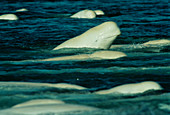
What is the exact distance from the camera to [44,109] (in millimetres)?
7578

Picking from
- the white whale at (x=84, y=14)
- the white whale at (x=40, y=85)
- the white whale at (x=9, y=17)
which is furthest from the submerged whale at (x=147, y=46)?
the white whale at (x=9, y=17)

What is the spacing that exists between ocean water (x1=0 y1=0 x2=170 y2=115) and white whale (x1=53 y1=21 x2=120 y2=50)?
1.53 ft

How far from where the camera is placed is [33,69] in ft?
40.1

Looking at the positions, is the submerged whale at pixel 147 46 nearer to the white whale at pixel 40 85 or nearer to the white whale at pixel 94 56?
the white whale at pixel 94 56

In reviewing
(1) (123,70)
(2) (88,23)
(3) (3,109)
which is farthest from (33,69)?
(2) (88,23)

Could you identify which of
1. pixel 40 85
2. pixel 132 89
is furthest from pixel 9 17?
pixel 132 89

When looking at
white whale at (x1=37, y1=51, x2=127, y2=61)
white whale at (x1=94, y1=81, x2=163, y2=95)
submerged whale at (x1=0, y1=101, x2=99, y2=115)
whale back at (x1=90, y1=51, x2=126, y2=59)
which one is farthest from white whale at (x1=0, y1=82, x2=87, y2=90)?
whale back at (x1=90, y1=51, x2=126, y2=59)

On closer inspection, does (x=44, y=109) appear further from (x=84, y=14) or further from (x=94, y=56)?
(x=84, y=14)

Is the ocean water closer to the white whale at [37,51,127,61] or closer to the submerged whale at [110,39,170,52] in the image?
the submerged whale at [110,39,170,52]

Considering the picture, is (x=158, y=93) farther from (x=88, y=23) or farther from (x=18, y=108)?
(x=88, y=23)

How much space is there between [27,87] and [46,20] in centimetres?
1586

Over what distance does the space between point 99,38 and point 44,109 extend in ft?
25.6

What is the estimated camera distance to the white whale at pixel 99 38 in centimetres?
1487

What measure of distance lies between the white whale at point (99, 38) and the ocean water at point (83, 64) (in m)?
0.47
